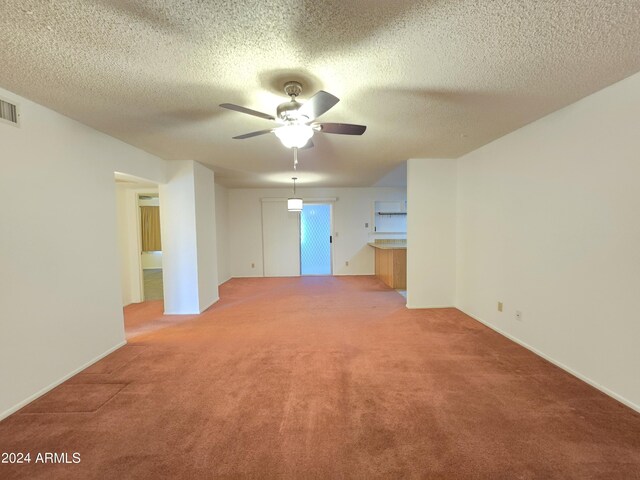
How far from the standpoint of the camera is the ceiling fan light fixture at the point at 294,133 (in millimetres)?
1851

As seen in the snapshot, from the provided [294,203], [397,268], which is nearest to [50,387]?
[294,203]

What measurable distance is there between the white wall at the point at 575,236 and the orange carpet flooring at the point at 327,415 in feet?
0.92

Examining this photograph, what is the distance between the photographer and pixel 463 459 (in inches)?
59.6

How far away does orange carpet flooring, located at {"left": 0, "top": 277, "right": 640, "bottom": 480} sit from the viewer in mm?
1482

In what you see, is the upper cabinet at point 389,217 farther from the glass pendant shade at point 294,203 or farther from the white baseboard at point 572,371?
the white baseboard at point 572,371

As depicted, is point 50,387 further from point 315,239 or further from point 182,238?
point 315,239

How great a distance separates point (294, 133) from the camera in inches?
73.2

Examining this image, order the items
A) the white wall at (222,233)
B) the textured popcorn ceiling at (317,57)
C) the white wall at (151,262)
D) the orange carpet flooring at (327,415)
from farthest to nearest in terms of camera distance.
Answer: the white wall at (151,262)
the white wall at (222,233)
the orange carpet flooring at (327,415)
the textured popcorn ceiling at (317,57)

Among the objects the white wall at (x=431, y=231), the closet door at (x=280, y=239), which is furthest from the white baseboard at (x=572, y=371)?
the closet door at (x=280, y=239)

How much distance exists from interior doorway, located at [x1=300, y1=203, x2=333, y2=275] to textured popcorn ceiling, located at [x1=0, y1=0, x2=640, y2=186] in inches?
188

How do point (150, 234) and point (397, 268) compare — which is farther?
point (150, 234)

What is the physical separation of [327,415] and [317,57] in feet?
7.57

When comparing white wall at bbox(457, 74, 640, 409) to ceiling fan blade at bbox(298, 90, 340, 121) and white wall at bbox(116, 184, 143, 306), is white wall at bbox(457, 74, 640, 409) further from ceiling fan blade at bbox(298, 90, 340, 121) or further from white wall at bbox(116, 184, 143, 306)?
white wall at bbox(116, 184, 143, 306)

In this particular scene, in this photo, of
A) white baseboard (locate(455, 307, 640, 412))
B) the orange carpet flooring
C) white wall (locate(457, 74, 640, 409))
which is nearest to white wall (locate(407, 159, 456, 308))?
white wall (locate(457, 74, 640, 409))
